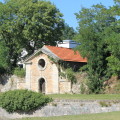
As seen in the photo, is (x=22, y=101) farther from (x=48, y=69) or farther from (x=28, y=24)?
(x=28, y=24)

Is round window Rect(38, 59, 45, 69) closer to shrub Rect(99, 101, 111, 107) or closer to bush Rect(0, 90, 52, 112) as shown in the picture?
bush Rect(0, 90, 52, 112)

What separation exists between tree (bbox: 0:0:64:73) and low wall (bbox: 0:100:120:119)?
2608cm

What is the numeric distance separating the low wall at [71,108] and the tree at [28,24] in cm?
2608

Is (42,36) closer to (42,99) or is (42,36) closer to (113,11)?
(113,11)

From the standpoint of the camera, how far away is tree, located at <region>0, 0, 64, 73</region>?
54.8 m

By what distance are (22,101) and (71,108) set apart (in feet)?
→ 12.8

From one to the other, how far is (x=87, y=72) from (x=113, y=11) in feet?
28.4

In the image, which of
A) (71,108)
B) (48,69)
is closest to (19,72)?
(48,69)

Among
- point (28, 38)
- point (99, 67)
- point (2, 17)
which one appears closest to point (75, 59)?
point (99, 67)

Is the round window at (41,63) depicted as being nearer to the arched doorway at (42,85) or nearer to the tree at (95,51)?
the arched doorway at (42,85)

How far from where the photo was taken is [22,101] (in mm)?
29016

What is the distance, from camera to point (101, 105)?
29.3m

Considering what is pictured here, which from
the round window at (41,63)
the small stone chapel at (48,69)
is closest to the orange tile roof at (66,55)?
the small stone chapel at (48,69)

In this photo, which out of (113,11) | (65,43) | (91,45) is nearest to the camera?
(113,11)
